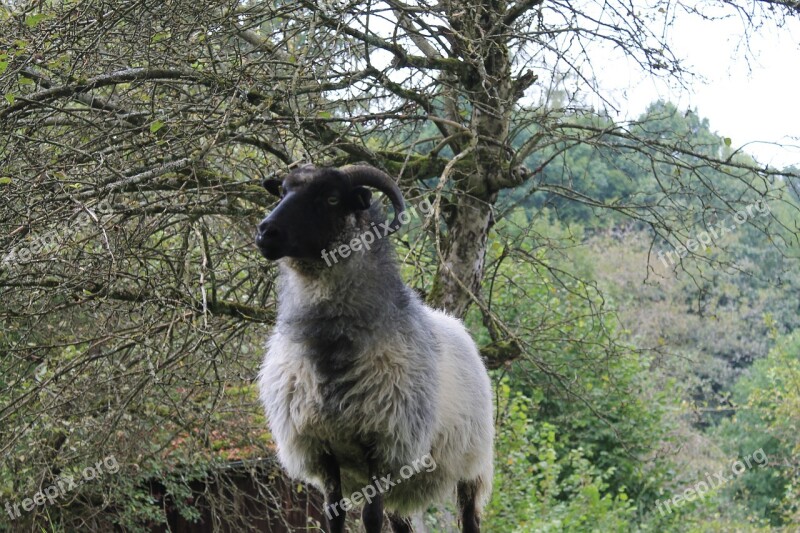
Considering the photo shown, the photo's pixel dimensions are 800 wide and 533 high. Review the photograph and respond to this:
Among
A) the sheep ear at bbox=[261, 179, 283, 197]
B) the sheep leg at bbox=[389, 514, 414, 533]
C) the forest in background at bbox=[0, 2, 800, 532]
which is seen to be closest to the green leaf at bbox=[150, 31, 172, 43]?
the forest in background at bbox=[0, 2, 800, 532]

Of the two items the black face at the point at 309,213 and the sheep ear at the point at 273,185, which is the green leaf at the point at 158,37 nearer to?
the sheep ear at the point at 273,185

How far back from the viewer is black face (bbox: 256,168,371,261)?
4328mm

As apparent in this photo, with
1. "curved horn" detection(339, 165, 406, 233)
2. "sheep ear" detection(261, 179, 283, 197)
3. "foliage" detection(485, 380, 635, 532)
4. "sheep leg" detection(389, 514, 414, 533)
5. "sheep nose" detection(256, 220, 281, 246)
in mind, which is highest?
"curved horn" detection(339, 165, 406, 233)

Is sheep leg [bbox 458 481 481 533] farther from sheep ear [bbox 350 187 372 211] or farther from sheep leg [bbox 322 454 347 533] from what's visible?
sheep ear [bbox 350 187 372 211]

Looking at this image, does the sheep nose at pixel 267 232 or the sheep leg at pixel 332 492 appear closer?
the sheep nose at pixel 267 232

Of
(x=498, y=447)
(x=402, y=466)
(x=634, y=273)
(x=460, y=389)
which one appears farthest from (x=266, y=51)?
(x=634, y=273)

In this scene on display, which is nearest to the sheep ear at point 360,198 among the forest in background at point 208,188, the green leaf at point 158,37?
the forest in background at point 208,188

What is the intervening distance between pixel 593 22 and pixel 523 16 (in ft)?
2.60

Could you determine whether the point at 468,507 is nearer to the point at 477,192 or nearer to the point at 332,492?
the point at 332,492

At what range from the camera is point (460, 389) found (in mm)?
5453

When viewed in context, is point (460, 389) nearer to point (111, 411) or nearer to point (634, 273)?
point (111, 411)

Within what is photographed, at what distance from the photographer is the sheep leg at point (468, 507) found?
5.87 m

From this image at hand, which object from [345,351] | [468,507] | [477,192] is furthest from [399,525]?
[477,192]

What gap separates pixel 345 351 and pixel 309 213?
74 cm
